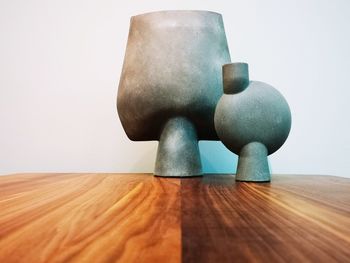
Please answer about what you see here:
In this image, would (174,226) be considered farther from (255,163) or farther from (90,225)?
(255,163)

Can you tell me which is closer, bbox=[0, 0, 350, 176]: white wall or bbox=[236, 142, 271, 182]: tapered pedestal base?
bbox=[236, 142, 271, 182]: tapered pedestal base

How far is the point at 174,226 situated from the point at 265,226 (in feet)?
0.24

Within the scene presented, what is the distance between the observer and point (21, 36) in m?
1.20

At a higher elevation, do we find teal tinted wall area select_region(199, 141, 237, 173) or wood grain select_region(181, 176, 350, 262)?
teal tinted wall area select_region(199, 141, 237, 173)

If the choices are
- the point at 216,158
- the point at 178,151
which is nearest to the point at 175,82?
the point at 178,151

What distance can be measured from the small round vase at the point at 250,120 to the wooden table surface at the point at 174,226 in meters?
0.12

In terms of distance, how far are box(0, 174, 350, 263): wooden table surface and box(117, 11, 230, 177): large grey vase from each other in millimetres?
246

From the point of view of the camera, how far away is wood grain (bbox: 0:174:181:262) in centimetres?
25

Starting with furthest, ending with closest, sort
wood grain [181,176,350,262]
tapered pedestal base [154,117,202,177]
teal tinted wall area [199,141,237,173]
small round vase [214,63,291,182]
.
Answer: teal tinted wall area [199,141,237,173], tapered pedestal base [154,117,202,177], small round vase [214,63,291,182], wood grain [181,176,350,262]

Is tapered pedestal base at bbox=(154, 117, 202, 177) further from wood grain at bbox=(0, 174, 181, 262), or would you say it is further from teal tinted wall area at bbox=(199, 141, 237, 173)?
teal tinted wall area at bbox=(199, 141, 237, 173)

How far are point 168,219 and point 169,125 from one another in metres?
0.46

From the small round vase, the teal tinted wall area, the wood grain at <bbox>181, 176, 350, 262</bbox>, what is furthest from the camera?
the teal tinted wall area

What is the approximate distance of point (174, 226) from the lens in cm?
33

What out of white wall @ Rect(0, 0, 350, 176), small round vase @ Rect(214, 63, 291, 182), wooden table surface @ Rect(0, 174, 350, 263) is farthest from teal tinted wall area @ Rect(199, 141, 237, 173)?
wooden table surface @ Rect(0, 174, 350, 263)
